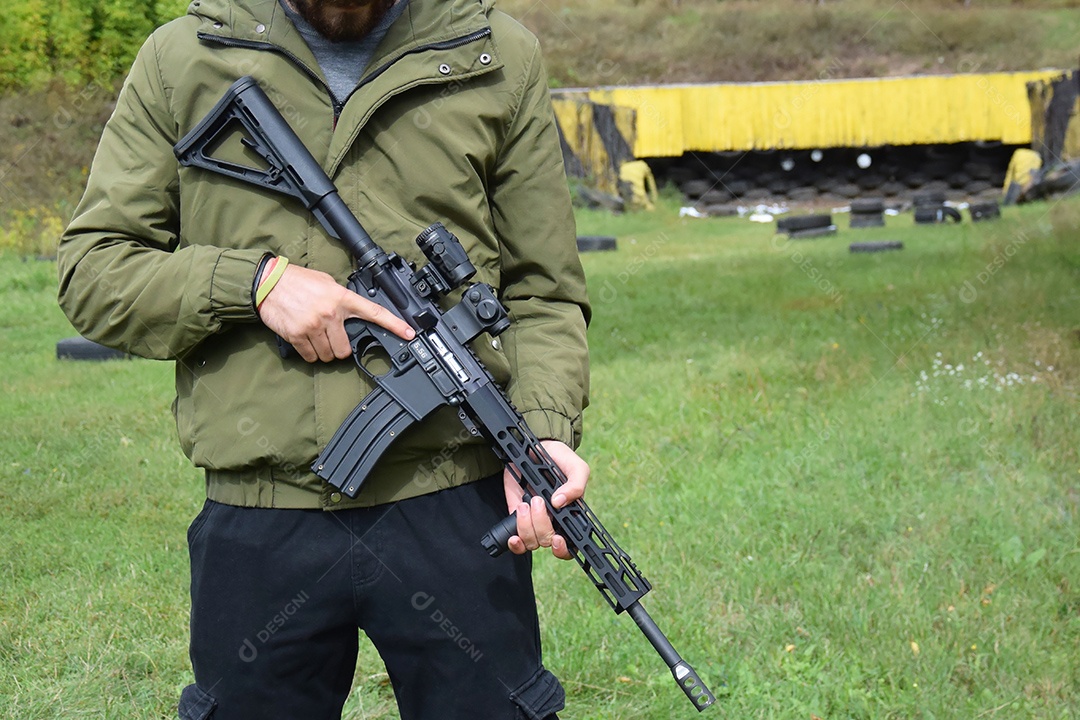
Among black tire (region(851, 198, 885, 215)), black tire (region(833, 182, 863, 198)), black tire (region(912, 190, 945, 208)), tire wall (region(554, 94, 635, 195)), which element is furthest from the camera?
black tire (region(833, 182, 863, 198))

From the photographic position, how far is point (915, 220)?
17516 mm

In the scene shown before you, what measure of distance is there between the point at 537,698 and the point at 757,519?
10.9 ft

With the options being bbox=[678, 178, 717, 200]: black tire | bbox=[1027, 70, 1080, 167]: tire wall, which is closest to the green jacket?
bbox=[678, 178, 717, 200]: black tire

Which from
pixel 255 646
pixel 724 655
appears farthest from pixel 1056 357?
pixel 255 646

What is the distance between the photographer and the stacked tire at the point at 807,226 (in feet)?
54.1

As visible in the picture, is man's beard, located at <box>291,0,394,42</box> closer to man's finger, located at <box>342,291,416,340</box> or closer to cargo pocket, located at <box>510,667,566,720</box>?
man's finger, located at <box>342,291,416,340</box>

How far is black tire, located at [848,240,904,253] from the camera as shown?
45.7ft

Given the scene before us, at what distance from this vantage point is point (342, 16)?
1.93 meters

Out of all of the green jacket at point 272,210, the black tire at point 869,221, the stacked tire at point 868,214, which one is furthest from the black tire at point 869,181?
the green jacket at point 272,210

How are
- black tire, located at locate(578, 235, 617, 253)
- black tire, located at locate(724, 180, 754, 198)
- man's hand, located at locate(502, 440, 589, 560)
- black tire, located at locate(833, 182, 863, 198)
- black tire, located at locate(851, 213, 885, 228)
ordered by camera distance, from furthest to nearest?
black tire, located at locate(833, 182, 863, 198) < black tire, located at locate(724, 180, 754, 198) < black tire, located at locate(851, 213, 885, 228) < black tire, located at locate(578, 235, 617, 253) < man's hand, located at locate(502, 440, 589, 560)

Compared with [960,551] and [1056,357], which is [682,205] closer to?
[1056,357]

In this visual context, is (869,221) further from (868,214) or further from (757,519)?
(757,519)

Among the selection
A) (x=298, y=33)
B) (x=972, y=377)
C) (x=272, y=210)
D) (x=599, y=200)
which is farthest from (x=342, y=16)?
(x=599, y=200)

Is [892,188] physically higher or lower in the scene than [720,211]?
lower
